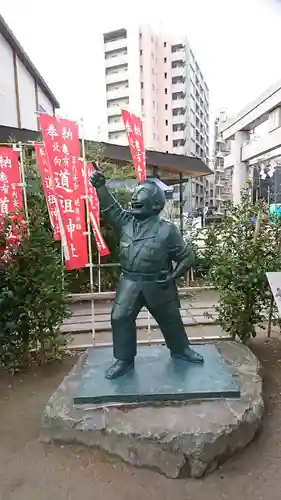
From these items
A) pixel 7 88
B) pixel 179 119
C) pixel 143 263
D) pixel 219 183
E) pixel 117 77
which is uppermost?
pixel 117 77

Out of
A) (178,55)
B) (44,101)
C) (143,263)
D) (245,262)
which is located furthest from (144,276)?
(178,55)

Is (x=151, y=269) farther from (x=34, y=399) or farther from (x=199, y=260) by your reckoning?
(x=199, y=260)

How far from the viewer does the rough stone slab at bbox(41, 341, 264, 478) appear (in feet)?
6.11

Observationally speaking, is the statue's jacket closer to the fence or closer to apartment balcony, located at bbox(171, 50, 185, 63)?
the fence

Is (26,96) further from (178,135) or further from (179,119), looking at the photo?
(178,135)

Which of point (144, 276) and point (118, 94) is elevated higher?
point (118, 94)

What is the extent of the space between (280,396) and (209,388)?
0.74m

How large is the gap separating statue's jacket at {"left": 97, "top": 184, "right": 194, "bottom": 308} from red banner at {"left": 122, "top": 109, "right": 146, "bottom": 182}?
173 centimetres

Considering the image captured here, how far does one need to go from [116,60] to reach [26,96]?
66.7 ft

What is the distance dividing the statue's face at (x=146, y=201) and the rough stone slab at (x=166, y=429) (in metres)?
1.16

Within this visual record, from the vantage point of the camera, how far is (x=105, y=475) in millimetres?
1886

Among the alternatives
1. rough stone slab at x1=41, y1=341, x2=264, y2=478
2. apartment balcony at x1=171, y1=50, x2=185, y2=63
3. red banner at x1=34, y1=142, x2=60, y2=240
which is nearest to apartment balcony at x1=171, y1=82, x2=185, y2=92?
apartment balcony at x1=171, y1=50, x2=185, y2=63

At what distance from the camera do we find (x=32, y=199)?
5.20 meters

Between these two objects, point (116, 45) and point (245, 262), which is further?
point (116, 45)
